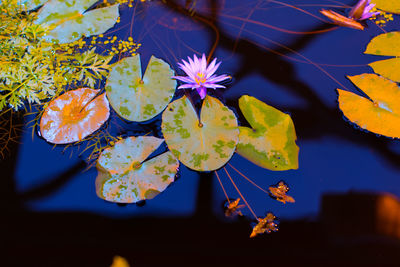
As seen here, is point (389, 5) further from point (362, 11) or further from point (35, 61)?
point (35, 61)

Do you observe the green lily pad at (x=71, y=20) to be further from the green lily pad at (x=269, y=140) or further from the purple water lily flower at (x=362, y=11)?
the purple water lily flower at (x=362, y=11)

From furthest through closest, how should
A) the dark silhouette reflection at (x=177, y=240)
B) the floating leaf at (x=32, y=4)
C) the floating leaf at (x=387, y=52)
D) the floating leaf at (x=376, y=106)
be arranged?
the floating leaf at (x=32, y=4)
the floating leaf at (x=387, y=52)
the floating leaf at (x=376, y=106)
the dark silhouette reflection at (x=177, y=240)

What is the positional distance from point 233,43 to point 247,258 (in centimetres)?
110

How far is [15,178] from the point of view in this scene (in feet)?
4.09

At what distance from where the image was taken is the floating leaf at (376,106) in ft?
4.08

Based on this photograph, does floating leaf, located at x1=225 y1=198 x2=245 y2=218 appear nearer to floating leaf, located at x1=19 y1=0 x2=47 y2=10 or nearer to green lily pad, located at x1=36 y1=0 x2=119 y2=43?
green lily pad, located at x1=36 y1=0 x2=119 y2=43

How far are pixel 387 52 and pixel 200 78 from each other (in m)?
1.03

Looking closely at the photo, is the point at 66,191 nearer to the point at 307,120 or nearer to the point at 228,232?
the point at 228,232

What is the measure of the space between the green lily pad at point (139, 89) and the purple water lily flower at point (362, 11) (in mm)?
1133

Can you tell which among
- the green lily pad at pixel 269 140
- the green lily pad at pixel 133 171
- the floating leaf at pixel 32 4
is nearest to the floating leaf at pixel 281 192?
the green lily pad at pixel 269 140

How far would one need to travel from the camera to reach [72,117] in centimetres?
125

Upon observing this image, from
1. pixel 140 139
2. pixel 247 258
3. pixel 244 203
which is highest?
pixel 140 139

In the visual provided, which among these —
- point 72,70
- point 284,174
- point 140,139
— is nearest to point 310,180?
point 284,174

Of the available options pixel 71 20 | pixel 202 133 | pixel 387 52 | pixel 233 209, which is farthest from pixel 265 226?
pixel 71 20
